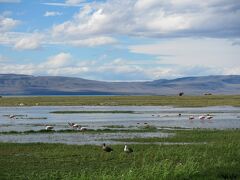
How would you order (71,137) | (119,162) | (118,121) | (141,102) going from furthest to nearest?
(141,102) → (118,121) → (71,137) → (119,162)

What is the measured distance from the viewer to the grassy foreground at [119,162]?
61.4 ft

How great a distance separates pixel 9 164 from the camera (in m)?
23.8

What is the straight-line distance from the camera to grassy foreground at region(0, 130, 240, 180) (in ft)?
61.4

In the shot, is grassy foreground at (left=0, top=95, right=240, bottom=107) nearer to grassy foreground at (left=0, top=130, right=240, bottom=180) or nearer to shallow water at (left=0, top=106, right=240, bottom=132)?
shallow water at (left=0, top=106, right=240, bottom=132)

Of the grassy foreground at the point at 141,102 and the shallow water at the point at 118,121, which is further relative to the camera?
the grassy foreground at the point at 141,102

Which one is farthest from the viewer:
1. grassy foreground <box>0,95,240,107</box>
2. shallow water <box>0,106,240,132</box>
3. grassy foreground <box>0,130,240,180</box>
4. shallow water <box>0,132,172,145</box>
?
grassy foreground <box>0,95,240,107</box>

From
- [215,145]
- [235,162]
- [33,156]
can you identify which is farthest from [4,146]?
[235,162]

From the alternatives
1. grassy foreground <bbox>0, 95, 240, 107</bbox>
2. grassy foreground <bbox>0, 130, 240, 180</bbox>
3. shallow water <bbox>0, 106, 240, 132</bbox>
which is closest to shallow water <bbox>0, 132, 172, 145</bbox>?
grassy foreground <bbox>0, 130, 240, 180</bbox>

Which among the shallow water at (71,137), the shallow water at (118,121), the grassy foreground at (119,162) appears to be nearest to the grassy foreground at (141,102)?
the shallow water at (118,121)

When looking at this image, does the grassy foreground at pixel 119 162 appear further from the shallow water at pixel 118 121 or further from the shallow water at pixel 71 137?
the shallow water at pixel 118 121

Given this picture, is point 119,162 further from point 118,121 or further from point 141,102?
point 141,102

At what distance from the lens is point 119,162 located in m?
24.7

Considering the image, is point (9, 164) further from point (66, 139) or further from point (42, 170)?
point (66, 139)

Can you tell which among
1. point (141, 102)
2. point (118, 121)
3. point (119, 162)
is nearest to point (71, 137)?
point (119, 162)
